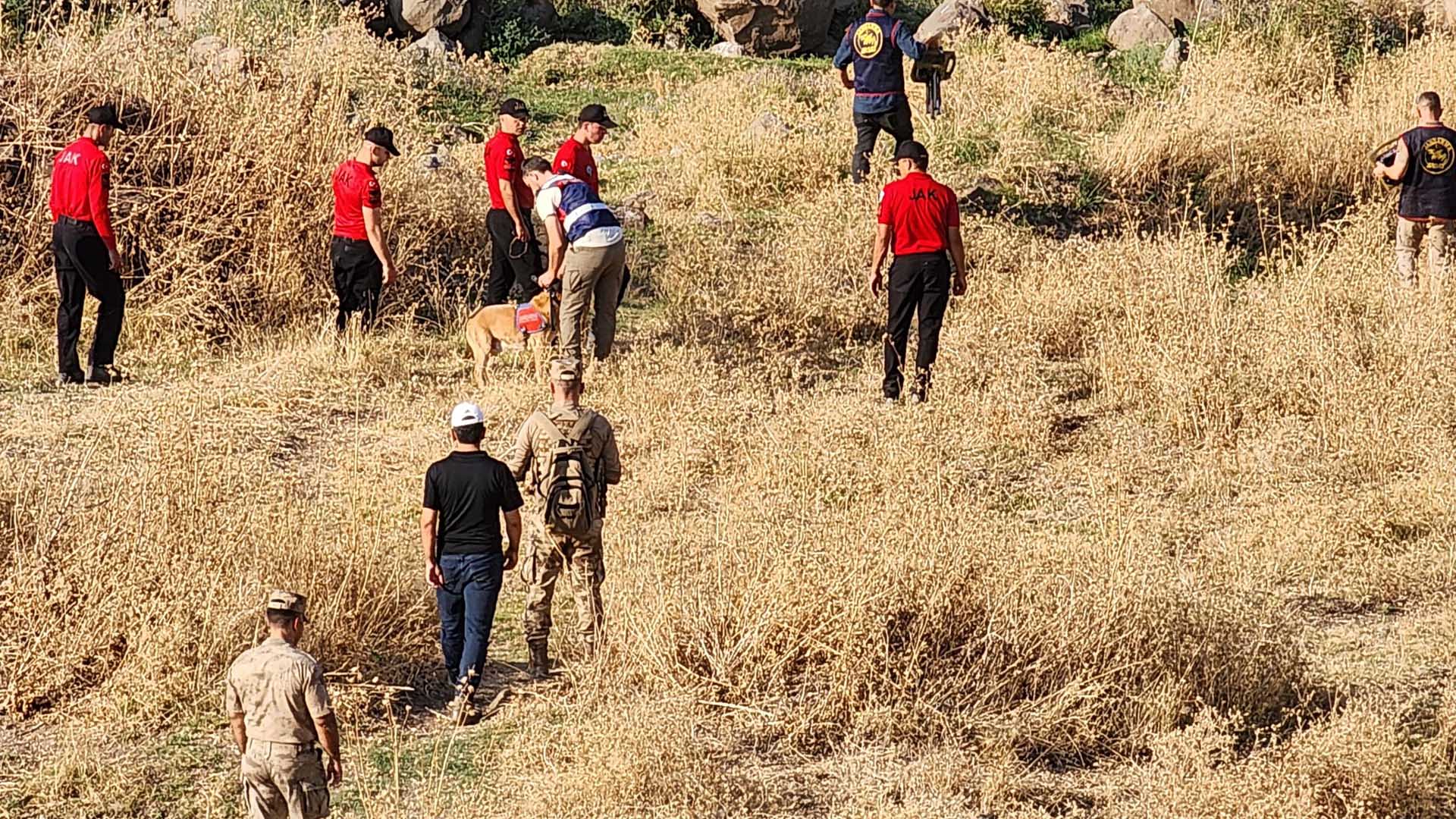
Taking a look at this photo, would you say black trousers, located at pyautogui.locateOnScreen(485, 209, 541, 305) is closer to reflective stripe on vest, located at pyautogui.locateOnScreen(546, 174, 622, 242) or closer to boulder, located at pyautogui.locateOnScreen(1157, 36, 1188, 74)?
reflective stripe on vest, located at pyautogui.locateOnScreen(546, 174, 622, 242)

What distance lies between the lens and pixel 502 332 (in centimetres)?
1206

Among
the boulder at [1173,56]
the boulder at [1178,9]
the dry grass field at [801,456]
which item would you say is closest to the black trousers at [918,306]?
the dry grass field at [801,456]

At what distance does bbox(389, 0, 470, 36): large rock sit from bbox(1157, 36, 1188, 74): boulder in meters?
7.30

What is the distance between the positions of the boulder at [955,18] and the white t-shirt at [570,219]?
8.88 m

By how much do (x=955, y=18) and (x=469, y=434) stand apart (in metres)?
13.8

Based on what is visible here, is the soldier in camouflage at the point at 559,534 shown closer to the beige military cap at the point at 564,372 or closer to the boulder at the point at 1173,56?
the beige military cap at the point at 564,372

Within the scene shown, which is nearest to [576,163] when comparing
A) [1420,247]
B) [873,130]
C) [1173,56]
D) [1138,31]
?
[873,130]

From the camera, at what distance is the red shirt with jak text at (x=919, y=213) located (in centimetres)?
1140

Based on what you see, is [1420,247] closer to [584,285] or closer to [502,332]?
[584,285]

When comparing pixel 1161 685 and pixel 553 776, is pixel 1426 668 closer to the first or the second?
pixel 1161 685

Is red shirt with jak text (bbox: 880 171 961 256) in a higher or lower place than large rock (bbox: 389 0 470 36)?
lower

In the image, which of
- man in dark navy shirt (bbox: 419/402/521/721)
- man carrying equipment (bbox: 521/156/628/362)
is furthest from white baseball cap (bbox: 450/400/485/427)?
man carrying equipment (bbox: 521/156/628/362)

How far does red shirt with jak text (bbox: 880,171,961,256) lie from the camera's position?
11398 millimetres

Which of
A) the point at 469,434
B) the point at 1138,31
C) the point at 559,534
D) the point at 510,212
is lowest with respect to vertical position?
the point at 559,534
